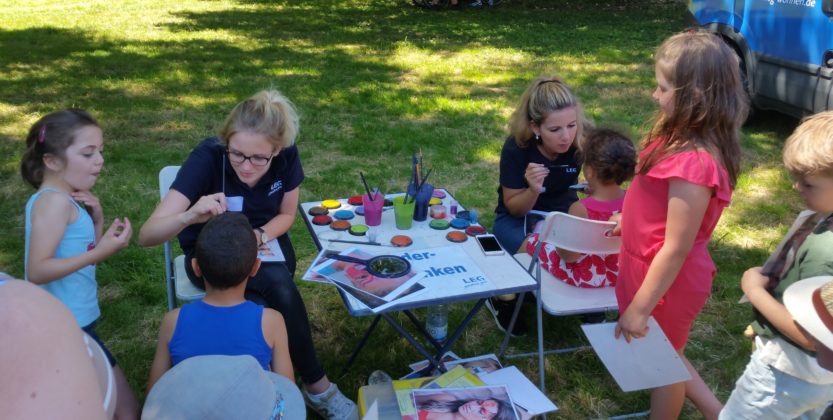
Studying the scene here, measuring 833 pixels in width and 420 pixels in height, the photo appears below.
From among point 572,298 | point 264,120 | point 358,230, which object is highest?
point 264,120

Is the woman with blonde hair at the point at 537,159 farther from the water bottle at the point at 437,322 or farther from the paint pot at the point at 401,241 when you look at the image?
the paint pot at the point at 401,241

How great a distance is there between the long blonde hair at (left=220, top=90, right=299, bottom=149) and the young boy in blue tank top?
59 cm

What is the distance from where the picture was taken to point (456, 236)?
2.62 m

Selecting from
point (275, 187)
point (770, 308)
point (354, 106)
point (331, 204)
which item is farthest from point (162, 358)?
point (354, 106)

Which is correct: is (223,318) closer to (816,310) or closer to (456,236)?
(456,236)

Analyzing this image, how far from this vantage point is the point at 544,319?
3.36 m

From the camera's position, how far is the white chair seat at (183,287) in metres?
2.52

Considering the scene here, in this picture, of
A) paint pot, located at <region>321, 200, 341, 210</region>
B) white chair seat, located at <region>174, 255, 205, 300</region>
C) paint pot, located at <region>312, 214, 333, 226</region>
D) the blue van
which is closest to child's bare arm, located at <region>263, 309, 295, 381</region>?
white chair seat, located at <region>174, 255, 205, 300</region>

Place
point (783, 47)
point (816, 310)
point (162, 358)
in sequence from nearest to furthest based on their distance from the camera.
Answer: point (816, 310) → point (162, 358) → point (783, 47)

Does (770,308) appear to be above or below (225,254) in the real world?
below

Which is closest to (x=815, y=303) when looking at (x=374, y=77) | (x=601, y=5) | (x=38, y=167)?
(x=38, y=167)

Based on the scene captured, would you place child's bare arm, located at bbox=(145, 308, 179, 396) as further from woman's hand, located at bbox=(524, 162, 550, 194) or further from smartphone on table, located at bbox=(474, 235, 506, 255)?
woman's hand, located at bbox=(524, 162, 550, 194)

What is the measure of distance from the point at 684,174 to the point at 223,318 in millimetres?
1512

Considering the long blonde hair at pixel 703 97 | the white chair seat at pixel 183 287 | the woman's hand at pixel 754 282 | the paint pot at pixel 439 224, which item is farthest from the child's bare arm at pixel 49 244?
the woman's hand at pixel 754 282
